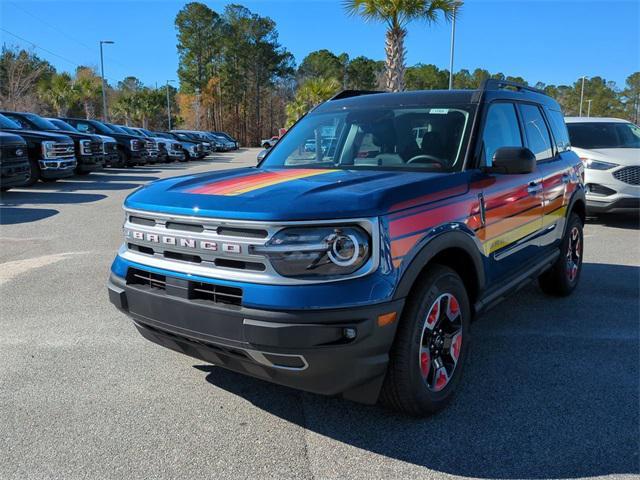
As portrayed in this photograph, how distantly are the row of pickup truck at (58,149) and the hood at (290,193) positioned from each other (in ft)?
30.9

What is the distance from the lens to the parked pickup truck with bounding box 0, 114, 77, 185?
12820 mm

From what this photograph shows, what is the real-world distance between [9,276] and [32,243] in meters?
1.77

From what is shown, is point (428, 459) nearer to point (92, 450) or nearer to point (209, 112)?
point (92, 450)

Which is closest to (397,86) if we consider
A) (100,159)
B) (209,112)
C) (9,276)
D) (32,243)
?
(100,159)

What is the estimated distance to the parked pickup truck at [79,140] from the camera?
569 inches

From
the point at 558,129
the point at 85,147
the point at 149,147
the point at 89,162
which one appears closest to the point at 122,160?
the point at 149,147

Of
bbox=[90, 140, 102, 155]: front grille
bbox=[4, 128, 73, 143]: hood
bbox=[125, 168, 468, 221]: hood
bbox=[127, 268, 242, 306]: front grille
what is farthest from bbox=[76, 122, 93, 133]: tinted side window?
bbox=[127, 268, 242, 306]: front grille

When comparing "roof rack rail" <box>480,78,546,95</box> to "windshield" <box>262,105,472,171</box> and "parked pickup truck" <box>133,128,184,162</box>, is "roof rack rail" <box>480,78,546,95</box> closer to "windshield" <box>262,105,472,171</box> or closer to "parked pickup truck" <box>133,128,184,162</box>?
"windshield" <box>262,105,472,171</box>

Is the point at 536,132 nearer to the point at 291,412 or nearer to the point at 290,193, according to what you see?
the point at 290,193

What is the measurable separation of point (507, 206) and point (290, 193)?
1.76 meters

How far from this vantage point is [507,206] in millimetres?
3693

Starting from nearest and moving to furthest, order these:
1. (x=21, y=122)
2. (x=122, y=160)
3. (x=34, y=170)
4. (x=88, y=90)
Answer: (x=34, y=170) < (x=21, y=122) < (x=122, y=160) < (x=88, y=90)

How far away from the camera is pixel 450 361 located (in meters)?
3.13

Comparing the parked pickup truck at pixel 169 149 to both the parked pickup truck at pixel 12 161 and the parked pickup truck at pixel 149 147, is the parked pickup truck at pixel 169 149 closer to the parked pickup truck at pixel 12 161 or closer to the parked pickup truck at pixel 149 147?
the parked pickup truck at pixel 149 147
